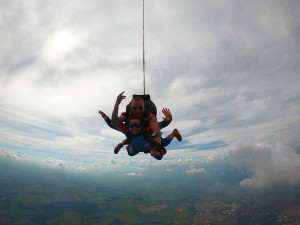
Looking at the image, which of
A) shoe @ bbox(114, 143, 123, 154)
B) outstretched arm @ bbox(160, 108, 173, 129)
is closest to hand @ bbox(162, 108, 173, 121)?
outstretched arm @ bbox(160, 108, 173, 129)

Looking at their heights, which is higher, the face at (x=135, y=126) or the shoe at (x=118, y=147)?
the face at (x=135, y=126)

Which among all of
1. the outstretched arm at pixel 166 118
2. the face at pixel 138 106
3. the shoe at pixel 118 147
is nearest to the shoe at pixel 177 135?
the outstretched arm at pixel 166 118

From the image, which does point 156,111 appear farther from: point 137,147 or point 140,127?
point 137,147

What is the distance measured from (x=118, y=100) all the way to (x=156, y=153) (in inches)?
92.8

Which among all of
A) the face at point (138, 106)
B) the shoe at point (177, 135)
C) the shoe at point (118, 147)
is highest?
the face at point (138, 106)

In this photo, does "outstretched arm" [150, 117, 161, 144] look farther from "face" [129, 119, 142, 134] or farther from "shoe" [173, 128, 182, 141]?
"shoe" [173, 128, 182, 141]

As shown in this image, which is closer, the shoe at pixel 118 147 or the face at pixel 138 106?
the face at pixel 138 106

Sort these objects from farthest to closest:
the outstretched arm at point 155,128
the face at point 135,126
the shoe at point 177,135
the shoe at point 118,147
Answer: the shoe at point 118,147 → the shoe at point 177,135 → the face at point 135,126 → the outstretched arm at point 155,128

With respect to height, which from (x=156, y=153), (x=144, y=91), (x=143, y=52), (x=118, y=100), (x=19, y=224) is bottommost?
(x=19, y=224)

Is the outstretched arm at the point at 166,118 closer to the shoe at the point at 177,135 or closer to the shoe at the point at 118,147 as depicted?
the shoe at the point at 177,135

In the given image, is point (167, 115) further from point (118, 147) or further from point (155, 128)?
point (118, 147)

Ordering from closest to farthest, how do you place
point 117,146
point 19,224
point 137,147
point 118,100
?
point 118,100 < point 137,147 < point 117,146 < point 19,224

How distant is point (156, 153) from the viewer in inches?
291

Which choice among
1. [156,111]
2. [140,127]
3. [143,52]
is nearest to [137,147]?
[140,127]
